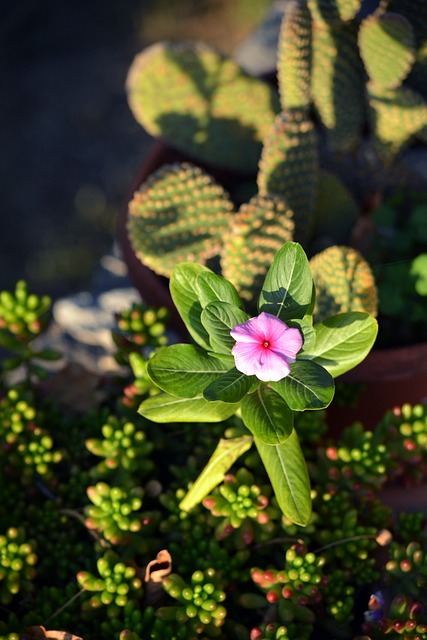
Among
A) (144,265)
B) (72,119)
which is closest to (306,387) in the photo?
(144,265)

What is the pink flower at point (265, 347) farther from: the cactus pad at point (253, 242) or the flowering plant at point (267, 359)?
the cactus pad at point (253, 242)

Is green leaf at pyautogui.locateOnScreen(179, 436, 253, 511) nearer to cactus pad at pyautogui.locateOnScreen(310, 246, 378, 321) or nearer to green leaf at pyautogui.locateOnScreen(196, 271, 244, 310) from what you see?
green leaf at pyautogui.locateOnScreen(196, 271, 244, 310)

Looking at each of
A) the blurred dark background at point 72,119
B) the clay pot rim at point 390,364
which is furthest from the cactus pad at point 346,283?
the blurred dark background at point 72,119

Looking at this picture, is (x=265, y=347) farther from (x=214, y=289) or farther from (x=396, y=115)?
(x=396, y=115)

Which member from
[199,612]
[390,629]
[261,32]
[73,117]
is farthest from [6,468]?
[73,117]

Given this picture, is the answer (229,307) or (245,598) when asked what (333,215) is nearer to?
(229,307)
